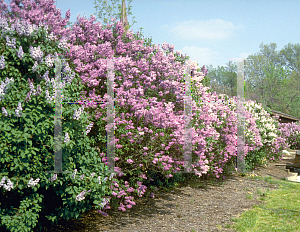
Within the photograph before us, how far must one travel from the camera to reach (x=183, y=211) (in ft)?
22.6

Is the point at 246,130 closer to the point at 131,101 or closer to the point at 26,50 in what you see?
the point at 131,101

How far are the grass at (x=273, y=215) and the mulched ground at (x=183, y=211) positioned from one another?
0.22 metres

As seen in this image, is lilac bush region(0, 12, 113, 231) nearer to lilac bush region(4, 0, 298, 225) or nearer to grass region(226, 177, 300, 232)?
lilac bush region(4, 0, 298, 225)

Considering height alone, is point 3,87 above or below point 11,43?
below

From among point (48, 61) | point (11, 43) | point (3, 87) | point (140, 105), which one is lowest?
point (140, 105)

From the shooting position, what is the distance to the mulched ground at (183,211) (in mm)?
5855

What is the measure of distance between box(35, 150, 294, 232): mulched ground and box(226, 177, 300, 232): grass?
0.22 meters

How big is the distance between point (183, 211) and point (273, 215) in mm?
1965

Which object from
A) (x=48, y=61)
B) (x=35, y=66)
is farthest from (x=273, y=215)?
(x=35, y=66)

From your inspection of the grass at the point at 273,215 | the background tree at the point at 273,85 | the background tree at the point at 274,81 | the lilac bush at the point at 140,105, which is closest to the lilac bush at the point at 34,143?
the lilac bush at the point at 140,105

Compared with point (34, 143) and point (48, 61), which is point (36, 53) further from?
point (34, 143)

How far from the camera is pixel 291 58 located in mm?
57625

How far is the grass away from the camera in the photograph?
596 cm

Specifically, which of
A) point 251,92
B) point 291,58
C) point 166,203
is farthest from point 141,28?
point 291,58
